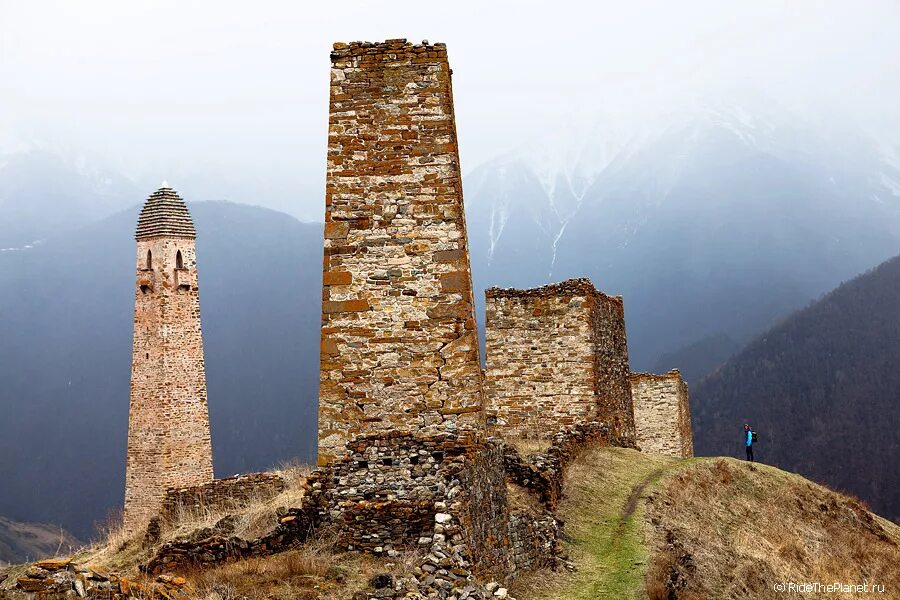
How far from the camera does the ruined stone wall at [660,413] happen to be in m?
31.7

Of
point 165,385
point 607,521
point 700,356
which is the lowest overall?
point 700,356

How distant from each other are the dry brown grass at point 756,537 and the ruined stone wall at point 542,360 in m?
3.19

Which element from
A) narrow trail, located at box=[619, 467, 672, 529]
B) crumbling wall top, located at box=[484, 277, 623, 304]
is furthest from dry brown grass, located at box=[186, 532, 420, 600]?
crumbling wall top, located at box=[484, 277, 623, 304]

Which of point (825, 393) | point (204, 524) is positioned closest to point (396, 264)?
point (204, 524)

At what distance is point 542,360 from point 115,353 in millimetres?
68599

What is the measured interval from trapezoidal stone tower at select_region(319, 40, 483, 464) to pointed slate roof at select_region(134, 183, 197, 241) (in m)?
23.8

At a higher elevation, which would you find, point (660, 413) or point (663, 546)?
point (663, 546)

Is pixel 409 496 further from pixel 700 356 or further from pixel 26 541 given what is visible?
pixel 700 356

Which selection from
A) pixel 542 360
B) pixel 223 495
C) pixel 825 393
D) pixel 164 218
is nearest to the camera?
pixel 223 495

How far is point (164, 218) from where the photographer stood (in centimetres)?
3403

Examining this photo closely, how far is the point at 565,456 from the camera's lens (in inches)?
719

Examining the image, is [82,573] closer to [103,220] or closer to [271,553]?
[271,553]

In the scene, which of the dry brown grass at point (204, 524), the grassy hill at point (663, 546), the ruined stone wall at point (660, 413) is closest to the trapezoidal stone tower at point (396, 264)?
the grassy hill at point (663, 546)

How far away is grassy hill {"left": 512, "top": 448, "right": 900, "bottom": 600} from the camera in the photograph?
513 inches
